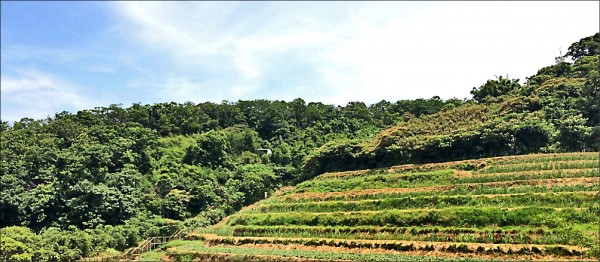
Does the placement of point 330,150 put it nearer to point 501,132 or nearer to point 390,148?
point 390,148

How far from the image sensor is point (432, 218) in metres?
23.2

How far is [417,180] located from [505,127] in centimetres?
701

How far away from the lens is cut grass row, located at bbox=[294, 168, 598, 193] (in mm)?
25056

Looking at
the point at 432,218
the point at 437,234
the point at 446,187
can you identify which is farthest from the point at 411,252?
the point at 446,187

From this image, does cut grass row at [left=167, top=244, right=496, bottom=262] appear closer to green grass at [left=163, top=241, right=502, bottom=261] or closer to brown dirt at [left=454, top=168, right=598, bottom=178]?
green grass at [left=163, top=241, right=502, bottom=261]

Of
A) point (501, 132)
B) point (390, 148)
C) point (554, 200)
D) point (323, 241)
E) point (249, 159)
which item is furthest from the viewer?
point (249, 159)

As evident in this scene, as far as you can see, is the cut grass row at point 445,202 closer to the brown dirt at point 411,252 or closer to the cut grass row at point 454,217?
the cut grass row at point 454,217

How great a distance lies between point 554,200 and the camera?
71.3 ft

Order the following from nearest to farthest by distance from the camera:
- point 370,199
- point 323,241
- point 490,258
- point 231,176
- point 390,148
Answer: point 490,258 → point 323,241 → point 370,199 → point 390,148 → point 231,176

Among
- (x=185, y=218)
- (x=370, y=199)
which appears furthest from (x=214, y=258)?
(x=185, y=218)

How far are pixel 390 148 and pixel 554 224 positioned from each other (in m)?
16.3

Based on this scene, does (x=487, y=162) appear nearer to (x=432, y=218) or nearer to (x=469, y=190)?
(x=469, y=190)

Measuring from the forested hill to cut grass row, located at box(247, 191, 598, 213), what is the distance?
8.15 m

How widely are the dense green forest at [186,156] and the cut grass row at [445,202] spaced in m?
8.16
